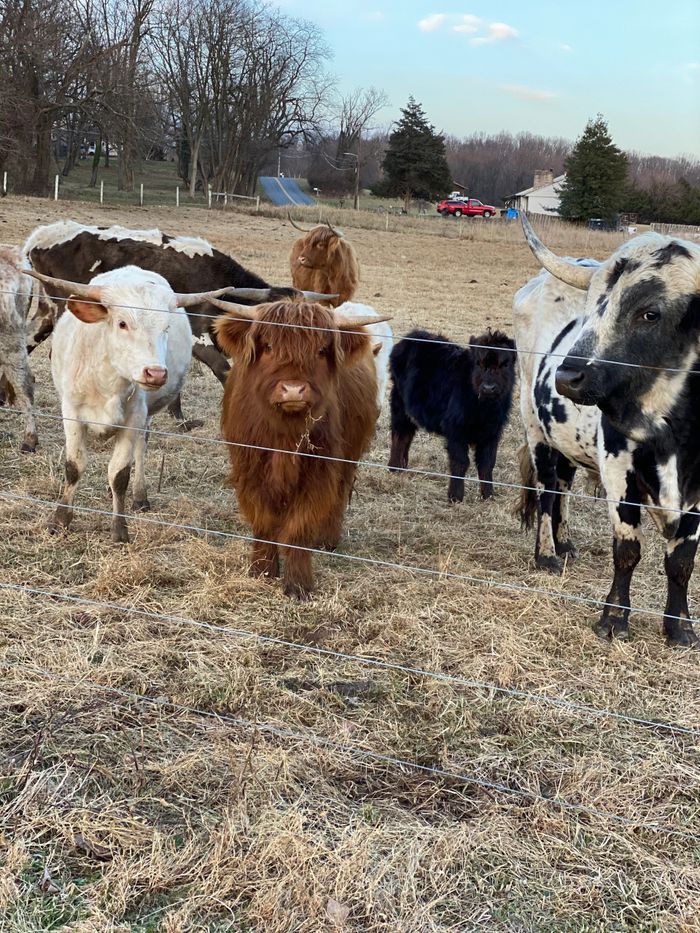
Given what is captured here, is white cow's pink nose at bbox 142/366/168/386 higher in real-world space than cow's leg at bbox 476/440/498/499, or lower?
higher

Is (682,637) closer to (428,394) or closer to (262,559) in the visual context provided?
Result: (262,559)

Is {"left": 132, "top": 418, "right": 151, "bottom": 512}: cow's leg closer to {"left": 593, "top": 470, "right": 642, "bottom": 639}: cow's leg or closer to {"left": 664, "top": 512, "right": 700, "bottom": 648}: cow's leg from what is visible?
{"left": 593, "top": 470, "right": 642, "bottom": 639}: cow's leg

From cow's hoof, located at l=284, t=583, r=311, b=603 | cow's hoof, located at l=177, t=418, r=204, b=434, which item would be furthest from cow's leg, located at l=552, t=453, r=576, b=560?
cow's hoof, located at l=177, t=418, r=204, b=434

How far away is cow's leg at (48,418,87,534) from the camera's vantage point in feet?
15.9

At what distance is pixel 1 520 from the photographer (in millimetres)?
4977

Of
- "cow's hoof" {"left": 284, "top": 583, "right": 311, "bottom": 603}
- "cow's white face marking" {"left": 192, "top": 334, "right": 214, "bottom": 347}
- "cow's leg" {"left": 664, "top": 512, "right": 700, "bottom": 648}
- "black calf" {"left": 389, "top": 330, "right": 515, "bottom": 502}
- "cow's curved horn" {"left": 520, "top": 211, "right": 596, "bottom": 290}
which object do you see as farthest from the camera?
"cow's white face marking" {"left": 192, "top": 334, "right": 214, "bottom": 347}

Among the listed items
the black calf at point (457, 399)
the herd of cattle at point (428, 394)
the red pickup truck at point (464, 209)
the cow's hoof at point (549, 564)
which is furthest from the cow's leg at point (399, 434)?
the red pickup truck at point (464, 209)

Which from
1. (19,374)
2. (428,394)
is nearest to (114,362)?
(19,374)

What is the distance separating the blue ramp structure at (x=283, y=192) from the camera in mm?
57000

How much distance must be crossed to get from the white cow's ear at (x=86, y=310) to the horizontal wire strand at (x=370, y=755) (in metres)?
1.89

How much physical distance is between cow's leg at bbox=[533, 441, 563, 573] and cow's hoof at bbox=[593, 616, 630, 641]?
920mm

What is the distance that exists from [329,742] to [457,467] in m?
3.59

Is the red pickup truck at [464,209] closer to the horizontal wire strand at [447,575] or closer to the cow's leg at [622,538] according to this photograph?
the horizontal wire strand at [447,575]

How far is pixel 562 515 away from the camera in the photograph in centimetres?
529
